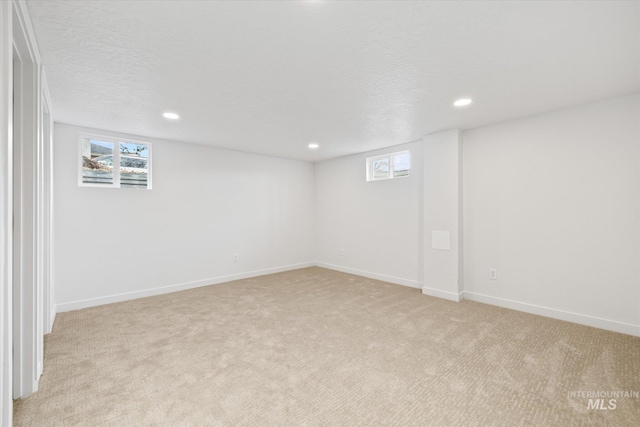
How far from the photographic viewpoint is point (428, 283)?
4227 mm

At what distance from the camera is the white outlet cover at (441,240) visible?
4.00m

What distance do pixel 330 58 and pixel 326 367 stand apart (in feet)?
8.01

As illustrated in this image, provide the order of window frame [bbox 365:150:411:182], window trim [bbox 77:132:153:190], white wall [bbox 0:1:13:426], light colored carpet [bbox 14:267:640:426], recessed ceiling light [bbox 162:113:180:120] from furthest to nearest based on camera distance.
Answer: window frame [bbox 365:150:411:182] → window trim [bbox 77:132:153:190] → recessed ceiling light [bbox 162:113:180:120] → light colored carpet [bbox 14:267:640:426] → white wall [bbox 0:1:13:426]

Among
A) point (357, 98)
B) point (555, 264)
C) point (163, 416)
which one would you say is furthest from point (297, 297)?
point (555, 264)

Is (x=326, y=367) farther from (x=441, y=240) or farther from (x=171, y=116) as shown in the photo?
(x=171, y=116)

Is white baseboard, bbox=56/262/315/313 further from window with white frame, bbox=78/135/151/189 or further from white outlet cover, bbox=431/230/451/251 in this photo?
white outlet cover, bbox=431/230/451/251

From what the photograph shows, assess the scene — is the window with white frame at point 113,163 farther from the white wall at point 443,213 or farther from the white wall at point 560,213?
the white wall at point 560,213

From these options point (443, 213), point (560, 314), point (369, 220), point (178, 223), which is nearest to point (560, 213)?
point (560, 314)

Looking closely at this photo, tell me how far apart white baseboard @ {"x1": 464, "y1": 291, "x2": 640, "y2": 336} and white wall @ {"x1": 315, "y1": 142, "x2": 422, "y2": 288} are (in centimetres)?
99

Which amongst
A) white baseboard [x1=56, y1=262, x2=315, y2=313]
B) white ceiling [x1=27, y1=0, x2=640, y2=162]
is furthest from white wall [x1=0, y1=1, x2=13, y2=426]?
white baseboard [x1=56, y1=262, x2=315, y2=313]

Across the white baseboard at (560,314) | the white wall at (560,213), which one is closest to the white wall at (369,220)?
the white wall at (560,213)

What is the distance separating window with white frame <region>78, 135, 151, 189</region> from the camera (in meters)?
3.83

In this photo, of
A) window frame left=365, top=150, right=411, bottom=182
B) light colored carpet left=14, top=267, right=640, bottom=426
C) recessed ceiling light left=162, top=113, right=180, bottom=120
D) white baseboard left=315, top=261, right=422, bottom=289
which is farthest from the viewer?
window frame left=365, top=150, right=411, bottom=182

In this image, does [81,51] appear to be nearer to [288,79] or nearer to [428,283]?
[288,79]
